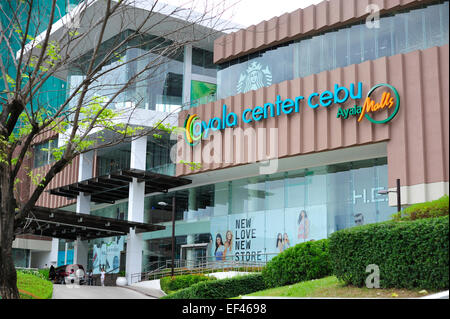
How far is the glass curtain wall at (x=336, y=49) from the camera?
24.2m

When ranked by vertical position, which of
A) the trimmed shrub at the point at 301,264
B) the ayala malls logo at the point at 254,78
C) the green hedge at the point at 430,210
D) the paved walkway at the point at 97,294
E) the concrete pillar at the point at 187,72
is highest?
the concrete pillar at the point at 187,72

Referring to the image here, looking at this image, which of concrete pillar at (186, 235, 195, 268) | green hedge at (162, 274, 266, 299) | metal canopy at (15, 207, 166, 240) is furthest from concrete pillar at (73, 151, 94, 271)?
green hedge at (162, 274, 266, 299)

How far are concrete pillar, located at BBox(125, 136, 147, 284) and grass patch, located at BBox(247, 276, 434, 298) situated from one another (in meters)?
18.3

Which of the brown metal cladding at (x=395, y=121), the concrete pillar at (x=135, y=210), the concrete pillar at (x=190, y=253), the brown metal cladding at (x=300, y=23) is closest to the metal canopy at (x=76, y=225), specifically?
the concrete pillar at (x=135, y=210)

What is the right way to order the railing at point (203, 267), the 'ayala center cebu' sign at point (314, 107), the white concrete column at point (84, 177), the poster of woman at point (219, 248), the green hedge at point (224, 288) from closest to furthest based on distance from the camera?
1. the green hedge at point (224, 288)
2. the 'ayala center cebu' sign at point (314, 107)
3. the railing at point (203, 267)
4. the poster of woman at point (219, 248)
5. the white concrete column at point (84, 177)

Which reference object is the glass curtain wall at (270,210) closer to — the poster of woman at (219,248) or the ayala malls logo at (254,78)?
the poster of woman at (219,248)

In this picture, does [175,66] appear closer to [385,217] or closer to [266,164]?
[266,164]

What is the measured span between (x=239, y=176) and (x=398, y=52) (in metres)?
12.2

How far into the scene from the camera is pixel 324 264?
1909cm

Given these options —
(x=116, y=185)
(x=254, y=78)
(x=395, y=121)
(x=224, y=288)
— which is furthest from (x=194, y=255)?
(x=395, y=121)

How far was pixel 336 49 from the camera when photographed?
27.6 metres

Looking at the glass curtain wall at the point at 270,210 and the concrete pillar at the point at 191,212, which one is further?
the concrete pillar at the point at 191,212

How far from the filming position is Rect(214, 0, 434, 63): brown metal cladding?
26.4m

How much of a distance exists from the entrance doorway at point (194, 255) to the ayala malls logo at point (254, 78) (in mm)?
9665
